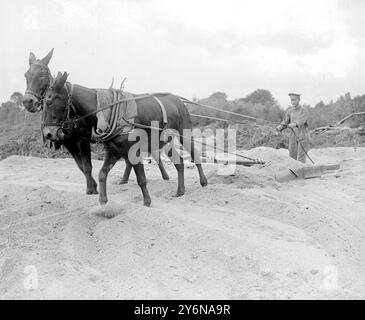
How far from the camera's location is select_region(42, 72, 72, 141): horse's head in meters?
6.80

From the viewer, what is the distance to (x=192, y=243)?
5.67m

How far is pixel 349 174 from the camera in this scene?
1021cm

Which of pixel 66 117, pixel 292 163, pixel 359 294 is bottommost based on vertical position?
pixel 359 294

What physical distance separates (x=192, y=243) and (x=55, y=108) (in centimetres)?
269

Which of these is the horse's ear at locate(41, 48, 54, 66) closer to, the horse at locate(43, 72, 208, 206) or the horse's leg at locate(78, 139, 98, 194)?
the horse at locate(43, 72, 208, 206)

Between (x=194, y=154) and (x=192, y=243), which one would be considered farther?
(x=194, y=154)

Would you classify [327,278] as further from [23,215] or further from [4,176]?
[4,176]

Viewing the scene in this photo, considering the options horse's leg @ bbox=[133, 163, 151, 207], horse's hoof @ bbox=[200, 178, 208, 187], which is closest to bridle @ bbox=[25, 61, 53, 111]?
horse's leg @ bbox=[133, 163, 151, 207]

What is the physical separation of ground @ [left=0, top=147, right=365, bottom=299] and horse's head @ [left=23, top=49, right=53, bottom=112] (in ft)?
5.00

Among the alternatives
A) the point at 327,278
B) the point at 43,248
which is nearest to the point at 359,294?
the point at 327,278

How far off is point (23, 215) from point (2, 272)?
2.32 meters

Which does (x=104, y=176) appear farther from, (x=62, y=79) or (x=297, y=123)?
(x=297, y=123)

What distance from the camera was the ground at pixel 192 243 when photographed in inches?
183

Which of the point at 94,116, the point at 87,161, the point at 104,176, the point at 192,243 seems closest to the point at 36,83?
the point at 94,116
